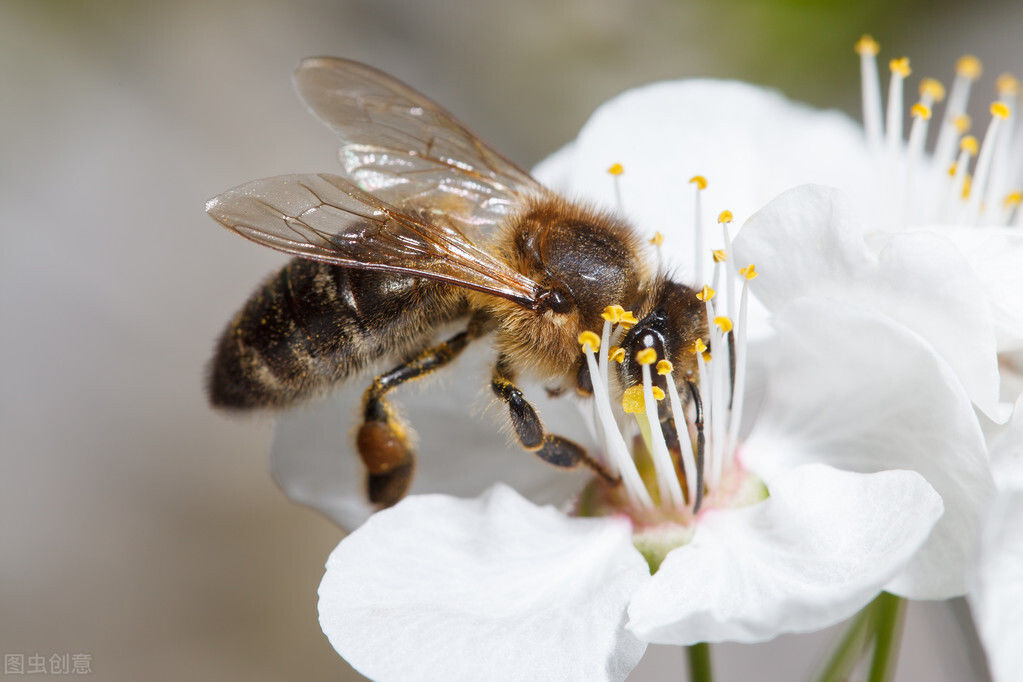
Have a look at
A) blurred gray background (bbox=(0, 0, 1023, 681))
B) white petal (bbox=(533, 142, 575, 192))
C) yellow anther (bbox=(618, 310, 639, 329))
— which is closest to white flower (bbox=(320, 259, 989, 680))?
yellow anther (bbox=(618, 310, 639, 329))

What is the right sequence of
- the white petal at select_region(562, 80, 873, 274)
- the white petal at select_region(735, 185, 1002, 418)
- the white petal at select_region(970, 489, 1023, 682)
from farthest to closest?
the white petal at select_region(562, 80, 873, 274)
the white petal at select_region(735, 185, 1002, 418)
the white petal at select_region(970, 489, 1023, 682)

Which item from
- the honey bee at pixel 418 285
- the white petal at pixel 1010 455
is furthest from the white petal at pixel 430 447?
the white petal at pixel 1010 455

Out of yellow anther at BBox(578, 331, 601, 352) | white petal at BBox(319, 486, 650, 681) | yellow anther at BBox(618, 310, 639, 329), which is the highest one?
yellow anther at BBox(618, 310, 639, 329)

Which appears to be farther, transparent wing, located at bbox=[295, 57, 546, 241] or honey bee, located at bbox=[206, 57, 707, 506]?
transparent wing, located at bbox=[295, 57, 546, 241]

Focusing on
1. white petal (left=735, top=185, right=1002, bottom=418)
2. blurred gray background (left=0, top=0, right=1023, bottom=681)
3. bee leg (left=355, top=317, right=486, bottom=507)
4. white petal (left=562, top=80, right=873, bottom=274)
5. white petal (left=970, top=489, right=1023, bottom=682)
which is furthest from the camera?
blurred gray background (left=0, top=0, right=1023, bottom=681)

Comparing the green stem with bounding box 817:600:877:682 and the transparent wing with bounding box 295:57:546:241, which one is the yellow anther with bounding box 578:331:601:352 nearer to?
the transparent wing with bounding box 295:57:546:241

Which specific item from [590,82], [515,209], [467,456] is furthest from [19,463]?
[515,209]

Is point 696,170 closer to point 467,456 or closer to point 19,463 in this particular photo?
point 467,456
